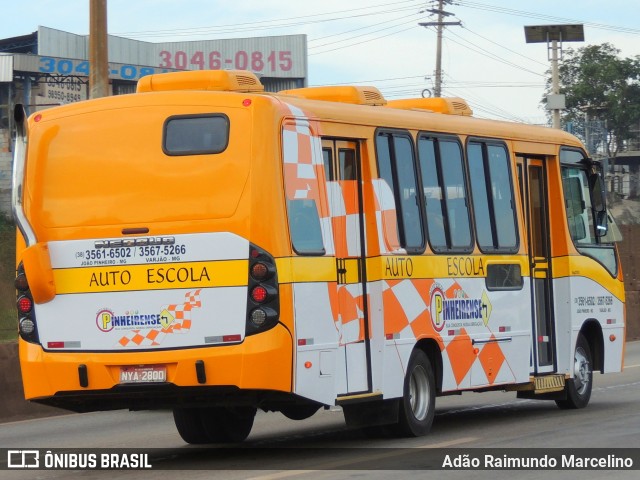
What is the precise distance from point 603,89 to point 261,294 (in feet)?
264

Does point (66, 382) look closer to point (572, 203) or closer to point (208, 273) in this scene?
point (208, 273)

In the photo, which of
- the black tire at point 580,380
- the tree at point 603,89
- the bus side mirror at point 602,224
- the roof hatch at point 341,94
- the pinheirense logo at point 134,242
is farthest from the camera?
the tree at point 603,89

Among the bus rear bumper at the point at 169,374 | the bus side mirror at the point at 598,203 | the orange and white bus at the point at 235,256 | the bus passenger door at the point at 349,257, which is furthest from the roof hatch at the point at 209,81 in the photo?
the bus side mirror at the point at 598,203

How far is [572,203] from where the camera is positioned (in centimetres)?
1623

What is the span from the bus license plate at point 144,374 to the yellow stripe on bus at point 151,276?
2.13 feet

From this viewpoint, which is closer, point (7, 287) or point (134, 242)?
point (134, 242)

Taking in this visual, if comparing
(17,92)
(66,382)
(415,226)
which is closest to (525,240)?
(415,226)

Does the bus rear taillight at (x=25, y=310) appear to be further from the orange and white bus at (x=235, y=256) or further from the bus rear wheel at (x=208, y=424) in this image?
the bus rear wheel at (x=208, y=424)

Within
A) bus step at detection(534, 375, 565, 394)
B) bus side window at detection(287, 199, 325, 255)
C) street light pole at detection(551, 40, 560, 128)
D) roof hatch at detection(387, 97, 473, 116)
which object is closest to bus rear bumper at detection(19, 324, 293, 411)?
bus side window at detection(287, 199, 325, 255)

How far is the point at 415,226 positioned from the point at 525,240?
2.41 meters

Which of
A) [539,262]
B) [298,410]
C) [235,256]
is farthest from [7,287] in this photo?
[235,256]

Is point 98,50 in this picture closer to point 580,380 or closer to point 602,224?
point 602,224

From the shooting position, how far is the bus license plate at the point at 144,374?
35.0 ft

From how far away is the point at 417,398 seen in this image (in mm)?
12938
